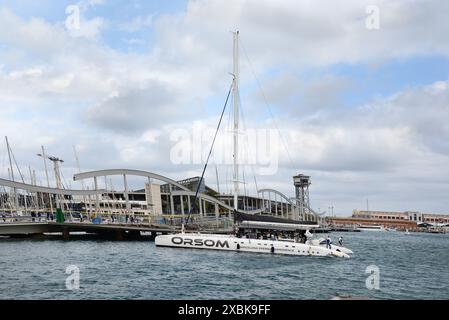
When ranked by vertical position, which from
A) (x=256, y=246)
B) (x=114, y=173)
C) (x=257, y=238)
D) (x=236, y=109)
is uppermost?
(x=236, y=109)

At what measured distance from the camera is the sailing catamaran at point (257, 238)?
52.9m

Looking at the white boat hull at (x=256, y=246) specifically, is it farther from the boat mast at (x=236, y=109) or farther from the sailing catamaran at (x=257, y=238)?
the boat mast at (x=236, y=109)

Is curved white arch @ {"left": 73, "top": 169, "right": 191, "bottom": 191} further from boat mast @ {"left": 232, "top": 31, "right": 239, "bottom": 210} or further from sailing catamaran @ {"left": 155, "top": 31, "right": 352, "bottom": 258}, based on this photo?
boat mast @ {"left": 232, "top": 31, "right": 239, "bottom": 210}

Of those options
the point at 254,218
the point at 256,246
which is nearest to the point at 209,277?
the point at 256,246

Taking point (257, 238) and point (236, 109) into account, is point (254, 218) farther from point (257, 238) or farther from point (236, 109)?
point (236, 109)

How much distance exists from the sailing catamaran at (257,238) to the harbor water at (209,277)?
3.06 m

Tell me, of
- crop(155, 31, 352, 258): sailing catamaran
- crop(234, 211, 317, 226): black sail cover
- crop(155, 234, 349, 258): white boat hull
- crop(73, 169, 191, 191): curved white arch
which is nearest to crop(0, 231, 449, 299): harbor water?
crop(155, 234, 349, 258): white boat hull

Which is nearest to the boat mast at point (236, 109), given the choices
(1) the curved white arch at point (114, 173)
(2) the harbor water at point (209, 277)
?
(2) the harbor water at point (209, 277)

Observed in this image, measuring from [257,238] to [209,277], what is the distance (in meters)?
23.8

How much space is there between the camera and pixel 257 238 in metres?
56.7
